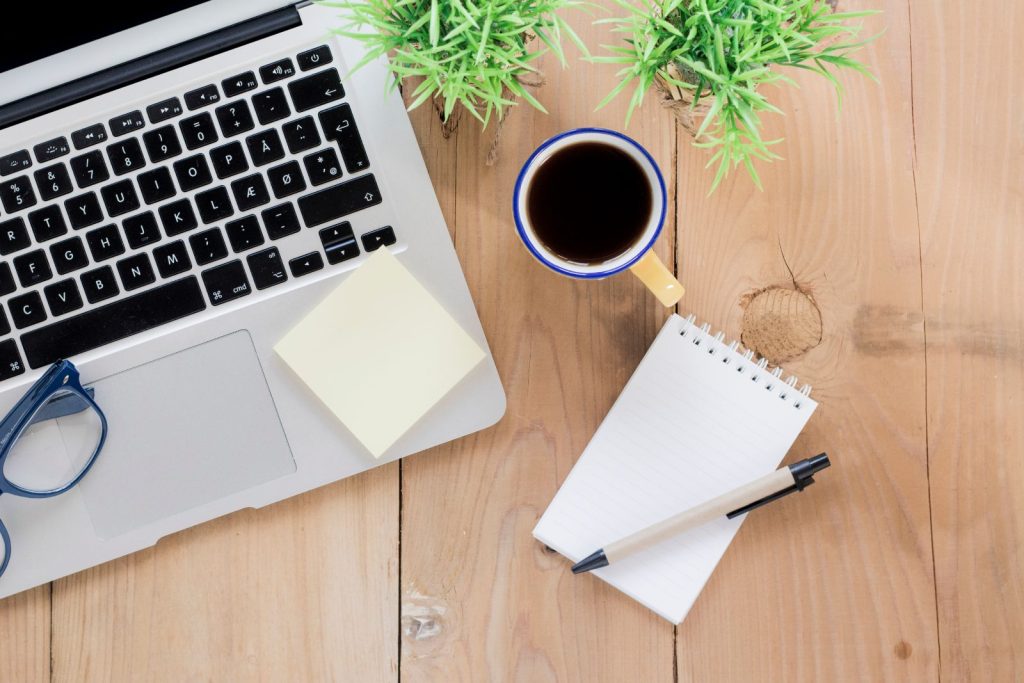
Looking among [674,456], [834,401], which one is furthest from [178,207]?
[834,401]

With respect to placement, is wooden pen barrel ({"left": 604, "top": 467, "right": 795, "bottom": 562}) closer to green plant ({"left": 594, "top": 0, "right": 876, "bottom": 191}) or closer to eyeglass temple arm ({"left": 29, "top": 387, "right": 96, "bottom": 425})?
green plant ({"left": 594, "top": 0, "right": 876, "bottom": 191})

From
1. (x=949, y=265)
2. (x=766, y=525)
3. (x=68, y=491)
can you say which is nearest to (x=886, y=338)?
(x=949, y=265)

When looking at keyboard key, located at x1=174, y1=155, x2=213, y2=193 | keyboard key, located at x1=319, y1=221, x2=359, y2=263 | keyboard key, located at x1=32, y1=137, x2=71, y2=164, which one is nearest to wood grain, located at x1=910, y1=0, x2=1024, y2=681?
keyboard key, located at x1=319, y1=221, x2=359, y2=263

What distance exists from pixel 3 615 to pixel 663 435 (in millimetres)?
562

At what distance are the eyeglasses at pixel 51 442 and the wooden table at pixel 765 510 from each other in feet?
0.31

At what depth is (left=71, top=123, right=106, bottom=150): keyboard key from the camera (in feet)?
1.79

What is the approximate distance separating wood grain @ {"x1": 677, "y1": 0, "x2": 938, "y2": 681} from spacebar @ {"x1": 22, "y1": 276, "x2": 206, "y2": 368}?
0.39 meters

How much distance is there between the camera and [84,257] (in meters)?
0.54

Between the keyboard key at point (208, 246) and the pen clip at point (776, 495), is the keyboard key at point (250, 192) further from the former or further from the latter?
the pen clip at point (776, 495)

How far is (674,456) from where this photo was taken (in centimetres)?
59

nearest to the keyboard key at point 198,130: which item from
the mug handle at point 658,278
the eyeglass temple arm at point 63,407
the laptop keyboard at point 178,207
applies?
the laptop keyboard at point 178,207

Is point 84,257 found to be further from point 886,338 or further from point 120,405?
point 886,338

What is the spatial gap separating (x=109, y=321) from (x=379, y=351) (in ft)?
0.66

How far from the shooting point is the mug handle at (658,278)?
1.71 ft
